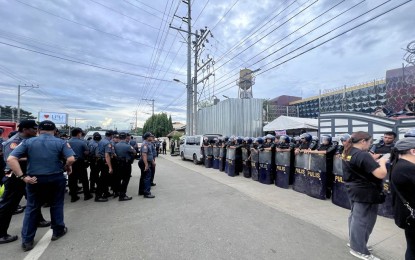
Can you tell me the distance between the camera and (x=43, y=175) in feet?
12.0

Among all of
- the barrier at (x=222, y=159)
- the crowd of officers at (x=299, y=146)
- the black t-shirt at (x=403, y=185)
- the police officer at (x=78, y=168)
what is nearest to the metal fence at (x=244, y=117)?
the crowd of officers at (x=299, y=146)

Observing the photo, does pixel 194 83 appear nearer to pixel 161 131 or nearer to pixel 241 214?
pixel 241 214

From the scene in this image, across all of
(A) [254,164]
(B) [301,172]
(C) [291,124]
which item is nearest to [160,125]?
(C) [291,124]

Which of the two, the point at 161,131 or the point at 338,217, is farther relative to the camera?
the point at 161,131

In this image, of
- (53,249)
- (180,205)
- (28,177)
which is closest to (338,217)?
(180,205)

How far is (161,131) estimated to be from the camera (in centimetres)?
6075

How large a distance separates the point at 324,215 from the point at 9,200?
5936 mm

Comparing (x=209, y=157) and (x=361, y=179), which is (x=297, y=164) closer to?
(x=361, y=179)

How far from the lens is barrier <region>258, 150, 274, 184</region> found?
28.0ft

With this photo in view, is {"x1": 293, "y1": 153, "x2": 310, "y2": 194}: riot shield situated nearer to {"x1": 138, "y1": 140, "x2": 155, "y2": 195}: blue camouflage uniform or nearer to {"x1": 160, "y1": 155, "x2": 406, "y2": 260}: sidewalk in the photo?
{"x1": 160, "y1": 155, "x2": 406, "y2": 260}: sidewalk

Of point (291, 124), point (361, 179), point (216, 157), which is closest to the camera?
point (361, 179)

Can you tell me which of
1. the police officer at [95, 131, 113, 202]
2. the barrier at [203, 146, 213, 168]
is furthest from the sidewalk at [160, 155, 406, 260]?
the barrier at [203, 146, 213, 168]

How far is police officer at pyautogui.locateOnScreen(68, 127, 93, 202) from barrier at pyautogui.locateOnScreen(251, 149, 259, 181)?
19.0ft

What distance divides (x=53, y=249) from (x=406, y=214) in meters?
4.44
